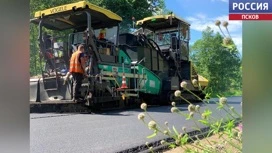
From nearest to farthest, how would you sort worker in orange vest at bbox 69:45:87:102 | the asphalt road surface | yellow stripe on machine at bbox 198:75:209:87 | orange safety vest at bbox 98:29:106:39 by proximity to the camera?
1. yellow stripe on machine at bbox 198:75:209:87
2. the asphalt road surface
3. worker in orange vest at bbox 69:45:87:102
4. orange safety vest at bbox 98:29:106:39

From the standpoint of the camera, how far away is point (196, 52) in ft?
4.09

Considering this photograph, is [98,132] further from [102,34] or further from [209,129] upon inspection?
[102,34]

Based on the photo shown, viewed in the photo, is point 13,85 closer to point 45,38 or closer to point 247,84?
point 45,38

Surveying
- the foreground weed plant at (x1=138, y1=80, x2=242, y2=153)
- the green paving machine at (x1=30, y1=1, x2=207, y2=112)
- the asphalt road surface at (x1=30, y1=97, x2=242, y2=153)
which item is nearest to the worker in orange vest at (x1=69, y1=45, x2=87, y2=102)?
the green paving machine at (x1=30, y1=1, x2=207, y2=112)

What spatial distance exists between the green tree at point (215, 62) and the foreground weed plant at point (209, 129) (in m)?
0.05

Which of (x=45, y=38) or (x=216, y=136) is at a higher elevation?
(x=45, y=38)

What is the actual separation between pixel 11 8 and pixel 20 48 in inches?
4.9

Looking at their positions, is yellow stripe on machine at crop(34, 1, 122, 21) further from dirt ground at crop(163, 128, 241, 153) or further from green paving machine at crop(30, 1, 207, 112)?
dirt ground at crop(163, 128, 241, 153)

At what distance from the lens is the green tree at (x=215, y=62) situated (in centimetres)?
114

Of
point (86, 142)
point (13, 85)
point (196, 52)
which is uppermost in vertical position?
point (196, 52)

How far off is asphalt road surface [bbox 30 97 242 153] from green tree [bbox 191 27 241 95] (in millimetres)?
88

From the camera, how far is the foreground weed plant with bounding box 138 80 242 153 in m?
1.14

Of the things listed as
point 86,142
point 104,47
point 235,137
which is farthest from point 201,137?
point 104,47

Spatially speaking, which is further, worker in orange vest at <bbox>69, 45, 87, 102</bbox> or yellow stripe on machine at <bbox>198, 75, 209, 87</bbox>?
worker in orange vest at <bbox>69, 45, 87, 102</bbox>
